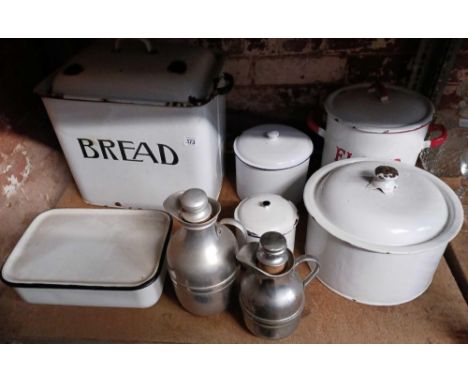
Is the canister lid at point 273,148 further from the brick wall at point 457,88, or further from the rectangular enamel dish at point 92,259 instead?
the brick wall at point 457,88

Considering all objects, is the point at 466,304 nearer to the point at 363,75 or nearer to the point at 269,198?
the point at 269,198

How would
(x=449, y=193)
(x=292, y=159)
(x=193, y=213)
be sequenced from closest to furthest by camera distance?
(x=193, y=213) → (x=449, y=193) → (x=292, y=159)

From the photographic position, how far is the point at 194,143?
76 centimetres

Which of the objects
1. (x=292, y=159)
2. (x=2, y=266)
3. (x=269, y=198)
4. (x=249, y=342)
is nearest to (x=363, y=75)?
(x=292, y=159)

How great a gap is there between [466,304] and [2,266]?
86cm

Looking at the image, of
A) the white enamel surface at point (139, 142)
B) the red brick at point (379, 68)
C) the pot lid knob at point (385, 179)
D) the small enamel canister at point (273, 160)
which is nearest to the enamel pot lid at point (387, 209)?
the pot lid knob at point (385, 179)

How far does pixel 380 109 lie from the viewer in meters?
0.79

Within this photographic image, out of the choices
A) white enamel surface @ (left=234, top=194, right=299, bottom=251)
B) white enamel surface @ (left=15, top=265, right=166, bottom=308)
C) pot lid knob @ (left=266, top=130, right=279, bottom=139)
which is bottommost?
white enamel surface @ (left=15, top=265, right=166, bottom=308)

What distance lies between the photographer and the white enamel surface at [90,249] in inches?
28.3

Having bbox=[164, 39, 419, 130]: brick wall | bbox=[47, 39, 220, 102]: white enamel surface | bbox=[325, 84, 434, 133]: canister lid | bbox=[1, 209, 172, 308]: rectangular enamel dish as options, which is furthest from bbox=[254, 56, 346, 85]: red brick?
bbox=[1, 209, 172, 308]: rectangular enamel dish

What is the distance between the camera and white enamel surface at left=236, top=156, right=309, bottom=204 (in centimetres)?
82

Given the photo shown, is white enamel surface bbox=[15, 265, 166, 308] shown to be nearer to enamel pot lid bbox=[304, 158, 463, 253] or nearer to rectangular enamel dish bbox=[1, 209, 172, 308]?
rectangular enamel dish bbox=[1, 209, 172, 308]

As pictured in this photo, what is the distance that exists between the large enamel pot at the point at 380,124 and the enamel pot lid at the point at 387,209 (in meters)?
0.08

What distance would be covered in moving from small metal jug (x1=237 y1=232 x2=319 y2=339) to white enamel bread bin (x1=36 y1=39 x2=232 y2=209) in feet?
0.90
